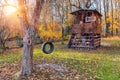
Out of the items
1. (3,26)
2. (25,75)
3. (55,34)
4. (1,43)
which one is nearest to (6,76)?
(25,75)

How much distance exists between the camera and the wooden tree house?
80.7 feet

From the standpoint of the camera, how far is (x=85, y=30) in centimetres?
2500

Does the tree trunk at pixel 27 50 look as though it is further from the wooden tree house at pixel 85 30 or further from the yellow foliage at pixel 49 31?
the yellow foliage at pixel 49 31

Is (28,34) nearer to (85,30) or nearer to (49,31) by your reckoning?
(85,30)

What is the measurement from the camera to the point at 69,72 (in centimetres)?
1138

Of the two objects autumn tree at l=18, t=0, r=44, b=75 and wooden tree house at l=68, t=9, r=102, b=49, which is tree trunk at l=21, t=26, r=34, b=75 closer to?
autumn tree at l=18, t=0, r=44, b=75

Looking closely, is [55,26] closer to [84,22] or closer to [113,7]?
[84,22]

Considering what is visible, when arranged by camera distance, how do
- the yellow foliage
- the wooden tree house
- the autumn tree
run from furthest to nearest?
the yellow foliage, the wooden tree house, the autumn tree

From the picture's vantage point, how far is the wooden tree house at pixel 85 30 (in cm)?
2461

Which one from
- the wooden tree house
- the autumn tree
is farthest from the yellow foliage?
the autumn tree

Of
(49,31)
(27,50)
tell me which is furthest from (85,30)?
(27,50)

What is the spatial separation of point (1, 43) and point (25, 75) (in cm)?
1450

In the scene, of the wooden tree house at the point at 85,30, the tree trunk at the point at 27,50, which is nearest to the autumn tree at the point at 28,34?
the tree trunk at the point at 27,50

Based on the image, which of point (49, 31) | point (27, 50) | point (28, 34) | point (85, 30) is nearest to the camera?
point (28, 34)
